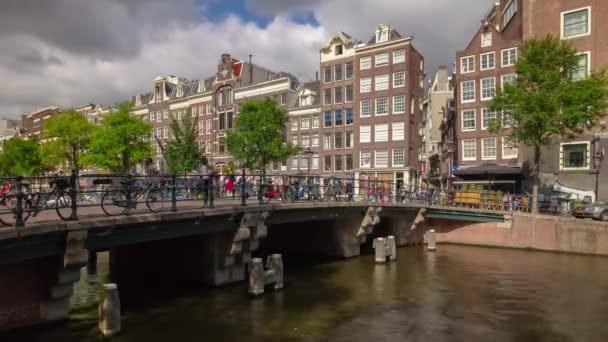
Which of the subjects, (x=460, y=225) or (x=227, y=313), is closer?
(x=227, y=313)

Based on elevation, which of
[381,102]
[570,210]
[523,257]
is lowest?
[523,257]

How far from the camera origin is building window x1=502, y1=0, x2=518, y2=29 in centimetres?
4142

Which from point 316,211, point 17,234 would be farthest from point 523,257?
point 17,234

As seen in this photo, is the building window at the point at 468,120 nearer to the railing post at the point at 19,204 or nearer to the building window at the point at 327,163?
the building window at the point at 327,163

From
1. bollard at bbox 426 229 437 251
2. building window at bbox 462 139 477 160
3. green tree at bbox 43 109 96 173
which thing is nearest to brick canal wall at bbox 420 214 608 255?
bollard at bbox 426 229 437 251

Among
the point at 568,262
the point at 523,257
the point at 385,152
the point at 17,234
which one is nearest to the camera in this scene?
the point at 17,234

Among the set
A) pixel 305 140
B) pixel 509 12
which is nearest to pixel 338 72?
pixel 305 140

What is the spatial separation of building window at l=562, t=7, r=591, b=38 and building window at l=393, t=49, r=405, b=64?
51.4 feet

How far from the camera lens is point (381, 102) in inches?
1921

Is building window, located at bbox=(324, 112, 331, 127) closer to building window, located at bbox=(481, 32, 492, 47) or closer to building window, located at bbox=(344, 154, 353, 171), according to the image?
building window, located at bbox=(344, 154, 353, 171)

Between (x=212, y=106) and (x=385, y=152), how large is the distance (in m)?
26.3

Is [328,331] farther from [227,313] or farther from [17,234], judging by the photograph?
[17,234]

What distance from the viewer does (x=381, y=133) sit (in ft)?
160

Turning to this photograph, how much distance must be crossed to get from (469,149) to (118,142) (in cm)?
3421
